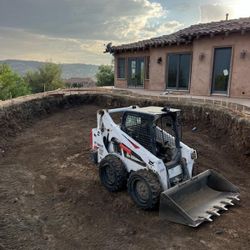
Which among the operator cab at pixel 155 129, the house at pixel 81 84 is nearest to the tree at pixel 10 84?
the house at pixel 81 84

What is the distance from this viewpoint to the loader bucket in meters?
5.27

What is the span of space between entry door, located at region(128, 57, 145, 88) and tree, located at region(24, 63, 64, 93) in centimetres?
3274

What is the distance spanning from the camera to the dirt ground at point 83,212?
500 cm

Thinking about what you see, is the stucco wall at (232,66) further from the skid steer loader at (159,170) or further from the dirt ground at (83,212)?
the skid steer loader at (159,170)

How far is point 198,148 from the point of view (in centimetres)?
984

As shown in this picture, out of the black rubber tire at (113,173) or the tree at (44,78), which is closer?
the black rubber tire at (113,173)

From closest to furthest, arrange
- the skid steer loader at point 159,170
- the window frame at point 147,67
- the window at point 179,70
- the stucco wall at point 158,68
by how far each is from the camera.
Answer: the skid steer loader at point 159,170 → the window at point 179,70 → the stucco wall at point 158,68 → the window frame at point 147,67

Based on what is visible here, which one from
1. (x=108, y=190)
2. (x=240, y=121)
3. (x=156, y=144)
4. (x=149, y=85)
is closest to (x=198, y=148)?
(x=240, y=121)

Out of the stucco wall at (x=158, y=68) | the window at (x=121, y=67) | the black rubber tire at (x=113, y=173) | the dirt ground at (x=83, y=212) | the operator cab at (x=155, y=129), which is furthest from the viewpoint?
the window at (x=121, y=67)

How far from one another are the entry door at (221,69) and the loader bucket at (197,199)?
8.83m

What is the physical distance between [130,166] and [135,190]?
25.2 inches

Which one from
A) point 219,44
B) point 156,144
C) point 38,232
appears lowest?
point 38,232

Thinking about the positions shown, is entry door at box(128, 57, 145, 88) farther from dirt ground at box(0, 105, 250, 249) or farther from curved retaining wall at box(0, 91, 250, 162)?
dirt ground at box(0, 105, 250, 249)

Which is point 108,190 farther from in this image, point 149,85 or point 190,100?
point 149,85
